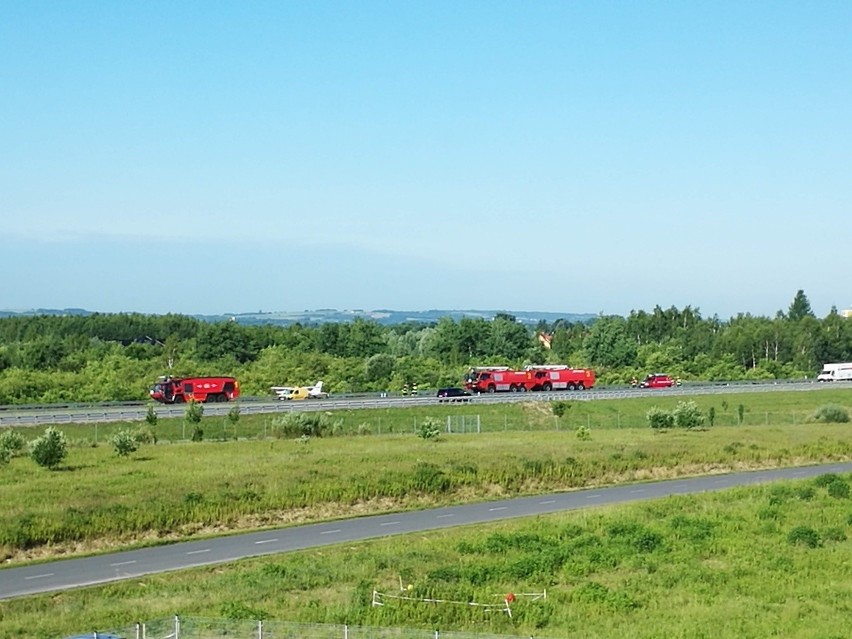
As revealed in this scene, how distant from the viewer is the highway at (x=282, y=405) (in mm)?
74062

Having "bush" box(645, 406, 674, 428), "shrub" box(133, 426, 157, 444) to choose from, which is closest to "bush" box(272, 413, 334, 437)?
"shrub" box(133, 426, 157, 444)

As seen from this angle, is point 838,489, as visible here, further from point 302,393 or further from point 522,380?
point 302,393

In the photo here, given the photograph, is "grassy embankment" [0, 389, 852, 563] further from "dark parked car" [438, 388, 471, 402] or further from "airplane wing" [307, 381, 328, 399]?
"airplane wing" [307, 381, 328, 399]

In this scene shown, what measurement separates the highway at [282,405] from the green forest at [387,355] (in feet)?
48.0

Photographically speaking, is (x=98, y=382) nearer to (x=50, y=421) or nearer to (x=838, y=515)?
(x=50, y=421)

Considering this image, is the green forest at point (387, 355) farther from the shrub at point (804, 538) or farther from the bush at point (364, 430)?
the shrub at point (804, 538)

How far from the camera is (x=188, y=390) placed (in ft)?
305

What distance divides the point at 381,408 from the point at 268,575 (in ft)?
185

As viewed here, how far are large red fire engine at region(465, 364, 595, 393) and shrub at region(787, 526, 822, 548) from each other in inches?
2851

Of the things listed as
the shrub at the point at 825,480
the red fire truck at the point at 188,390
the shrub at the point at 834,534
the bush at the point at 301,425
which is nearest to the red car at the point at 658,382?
the red fire truck at the point at 188,390

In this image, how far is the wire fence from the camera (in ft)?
67.6

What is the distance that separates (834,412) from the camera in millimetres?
83188

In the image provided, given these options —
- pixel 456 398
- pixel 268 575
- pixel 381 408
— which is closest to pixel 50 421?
pixel 381 408

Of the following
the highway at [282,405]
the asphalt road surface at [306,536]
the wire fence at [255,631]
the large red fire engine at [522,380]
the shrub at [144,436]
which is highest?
the large red fire engine at [522,380]
